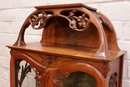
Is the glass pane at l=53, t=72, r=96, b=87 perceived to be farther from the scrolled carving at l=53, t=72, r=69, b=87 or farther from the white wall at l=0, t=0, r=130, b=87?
the white wall at l=0, t=0, r=130, b=87

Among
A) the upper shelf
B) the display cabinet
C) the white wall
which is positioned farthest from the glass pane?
the white wall

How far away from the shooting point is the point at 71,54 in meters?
0.65

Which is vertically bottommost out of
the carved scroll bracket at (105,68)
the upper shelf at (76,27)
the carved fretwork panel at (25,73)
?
the carved fretwork panel at (25,73)

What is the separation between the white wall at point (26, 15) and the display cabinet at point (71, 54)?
44 mm

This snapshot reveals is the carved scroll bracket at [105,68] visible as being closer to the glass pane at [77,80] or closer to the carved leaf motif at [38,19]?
the glass pane at [77,80]

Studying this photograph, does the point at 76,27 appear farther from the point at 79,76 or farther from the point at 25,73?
the point at 25,73

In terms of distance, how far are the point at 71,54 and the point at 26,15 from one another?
62 cm

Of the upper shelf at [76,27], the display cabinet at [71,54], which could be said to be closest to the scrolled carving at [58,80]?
the display cabinet at [71,54]

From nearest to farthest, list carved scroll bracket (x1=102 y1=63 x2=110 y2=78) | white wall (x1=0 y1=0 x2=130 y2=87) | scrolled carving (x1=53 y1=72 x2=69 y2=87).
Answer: carved scroll bracket (x1=102 y1=63 x2=110 y2=78) < scrolled carving (x1=53 y1=72 x2=69 y2=87) < white wall (x1=0 y1=0 x2=130 y2=87)

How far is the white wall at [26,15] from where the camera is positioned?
826mm

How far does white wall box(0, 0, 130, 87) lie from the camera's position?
83 centimetres

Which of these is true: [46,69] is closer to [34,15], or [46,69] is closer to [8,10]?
[34,15]

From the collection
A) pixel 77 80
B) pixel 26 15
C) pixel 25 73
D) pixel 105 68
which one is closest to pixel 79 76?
pixel 77 80

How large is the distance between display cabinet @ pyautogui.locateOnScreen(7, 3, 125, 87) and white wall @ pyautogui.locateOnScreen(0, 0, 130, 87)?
44 mm
